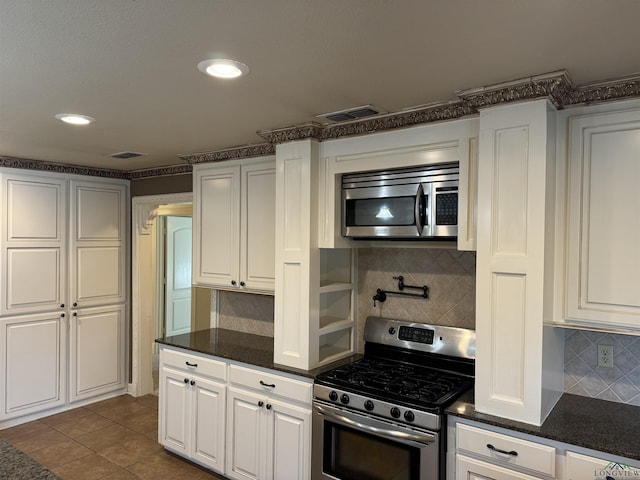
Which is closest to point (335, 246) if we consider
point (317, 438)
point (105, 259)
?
point (317, 438)

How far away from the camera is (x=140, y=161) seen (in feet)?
13.2

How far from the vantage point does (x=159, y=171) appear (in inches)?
173

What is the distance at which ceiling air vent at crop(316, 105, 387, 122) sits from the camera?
2.35 m

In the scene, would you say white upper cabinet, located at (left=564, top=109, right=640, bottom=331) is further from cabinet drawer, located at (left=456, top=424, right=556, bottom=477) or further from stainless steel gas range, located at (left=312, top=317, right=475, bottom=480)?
stainless steel gas range, located at (left=312, top=317, right=475, bottom=480)

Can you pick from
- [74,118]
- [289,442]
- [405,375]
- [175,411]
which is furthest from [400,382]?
[74,118]

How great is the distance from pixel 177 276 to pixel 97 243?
6.78ft

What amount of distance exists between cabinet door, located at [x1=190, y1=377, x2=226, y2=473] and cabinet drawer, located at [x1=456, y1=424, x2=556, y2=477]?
1630 mm

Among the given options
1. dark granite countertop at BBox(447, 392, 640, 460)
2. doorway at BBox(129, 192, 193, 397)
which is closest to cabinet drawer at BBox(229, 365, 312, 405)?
dark granite countertop at BBox(447, 392, 640, 460)

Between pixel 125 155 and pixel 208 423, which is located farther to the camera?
pixel 125 155

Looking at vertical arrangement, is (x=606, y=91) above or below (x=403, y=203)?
above

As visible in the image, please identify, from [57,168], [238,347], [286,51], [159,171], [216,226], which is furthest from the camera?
[159,171]

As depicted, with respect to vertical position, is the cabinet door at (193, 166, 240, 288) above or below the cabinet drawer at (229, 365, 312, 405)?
above

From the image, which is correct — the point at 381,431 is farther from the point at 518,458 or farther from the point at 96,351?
the point at 96,351

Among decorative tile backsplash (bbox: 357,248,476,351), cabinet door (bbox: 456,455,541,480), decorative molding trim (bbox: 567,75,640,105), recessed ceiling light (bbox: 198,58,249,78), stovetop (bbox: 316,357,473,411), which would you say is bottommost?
cabinet door (bbox: 456,455,541,480)
